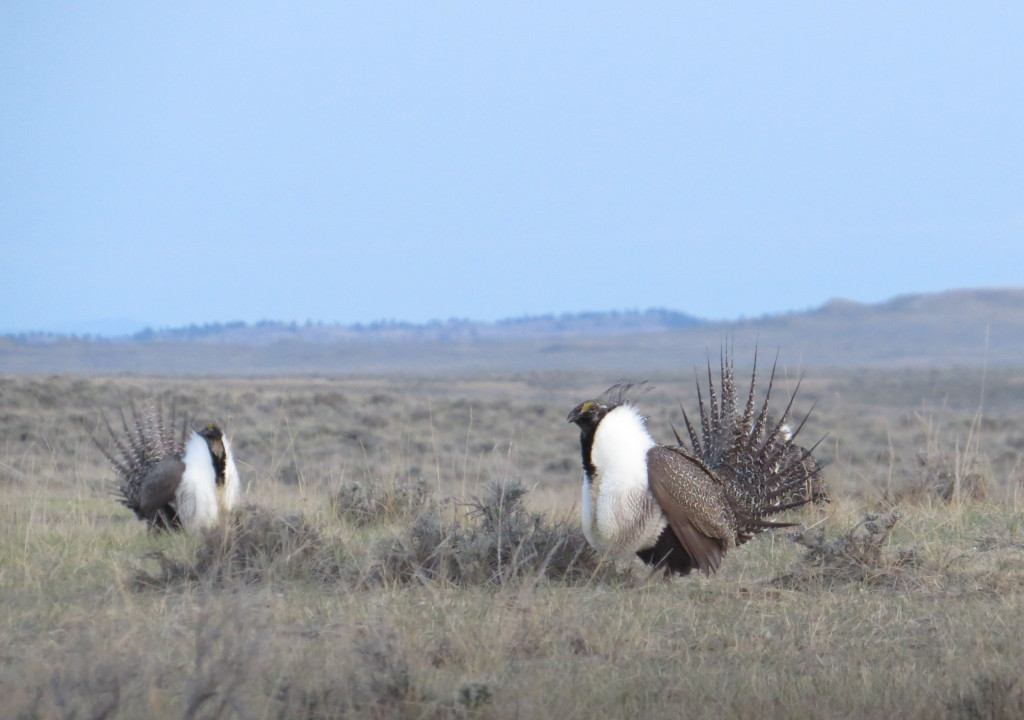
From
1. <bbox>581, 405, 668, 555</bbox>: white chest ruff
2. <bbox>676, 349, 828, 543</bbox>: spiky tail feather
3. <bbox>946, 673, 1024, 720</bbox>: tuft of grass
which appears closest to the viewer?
<bbox>946, 673, 1024, 720</bbox>: tuft of grass

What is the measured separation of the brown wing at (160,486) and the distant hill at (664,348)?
5411 centimetres

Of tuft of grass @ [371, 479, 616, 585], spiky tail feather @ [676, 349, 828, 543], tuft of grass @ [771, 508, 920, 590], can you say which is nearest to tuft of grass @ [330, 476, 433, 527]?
tuft of grass @ [371, 479, 616, 585]

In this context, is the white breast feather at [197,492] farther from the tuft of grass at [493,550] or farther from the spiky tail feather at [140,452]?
the tuft of grass at [493,550]

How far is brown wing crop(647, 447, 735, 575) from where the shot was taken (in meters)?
4.41

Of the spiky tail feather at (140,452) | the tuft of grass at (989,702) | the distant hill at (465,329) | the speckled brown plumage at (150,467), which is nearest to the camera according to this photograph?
the tuft of grass at (989,702)

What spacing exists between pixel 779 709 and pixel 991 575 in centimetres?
189

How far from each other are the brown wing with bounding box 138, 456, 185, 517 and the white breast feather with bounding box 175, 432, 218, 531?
3 cm

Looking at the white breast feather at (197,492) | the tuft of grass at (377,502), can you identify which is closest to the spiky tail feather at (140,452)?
the white breast feather at (197,492)

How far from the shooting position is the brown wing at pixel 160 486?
5.54 meters

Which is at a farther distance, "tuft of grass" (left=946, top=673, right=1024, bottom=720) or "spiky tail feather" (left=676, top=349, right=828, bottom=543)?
"spiky tail feather" (left=676, top=349, right=828, bottom=543)

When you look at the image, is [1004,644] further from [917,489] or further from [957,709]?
[917,489]

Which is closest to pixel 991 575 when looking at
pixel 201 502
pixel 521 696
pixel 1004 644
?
pixel 1004 644

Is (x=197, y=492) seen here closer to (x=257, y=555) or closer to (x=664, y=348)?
(x=257, y=555)

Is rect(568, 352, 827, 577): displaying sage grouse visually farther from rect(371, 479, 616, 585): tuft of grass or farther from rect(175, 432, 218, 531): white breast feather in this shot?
rect(175, 432, 218, 531): white breast feather
